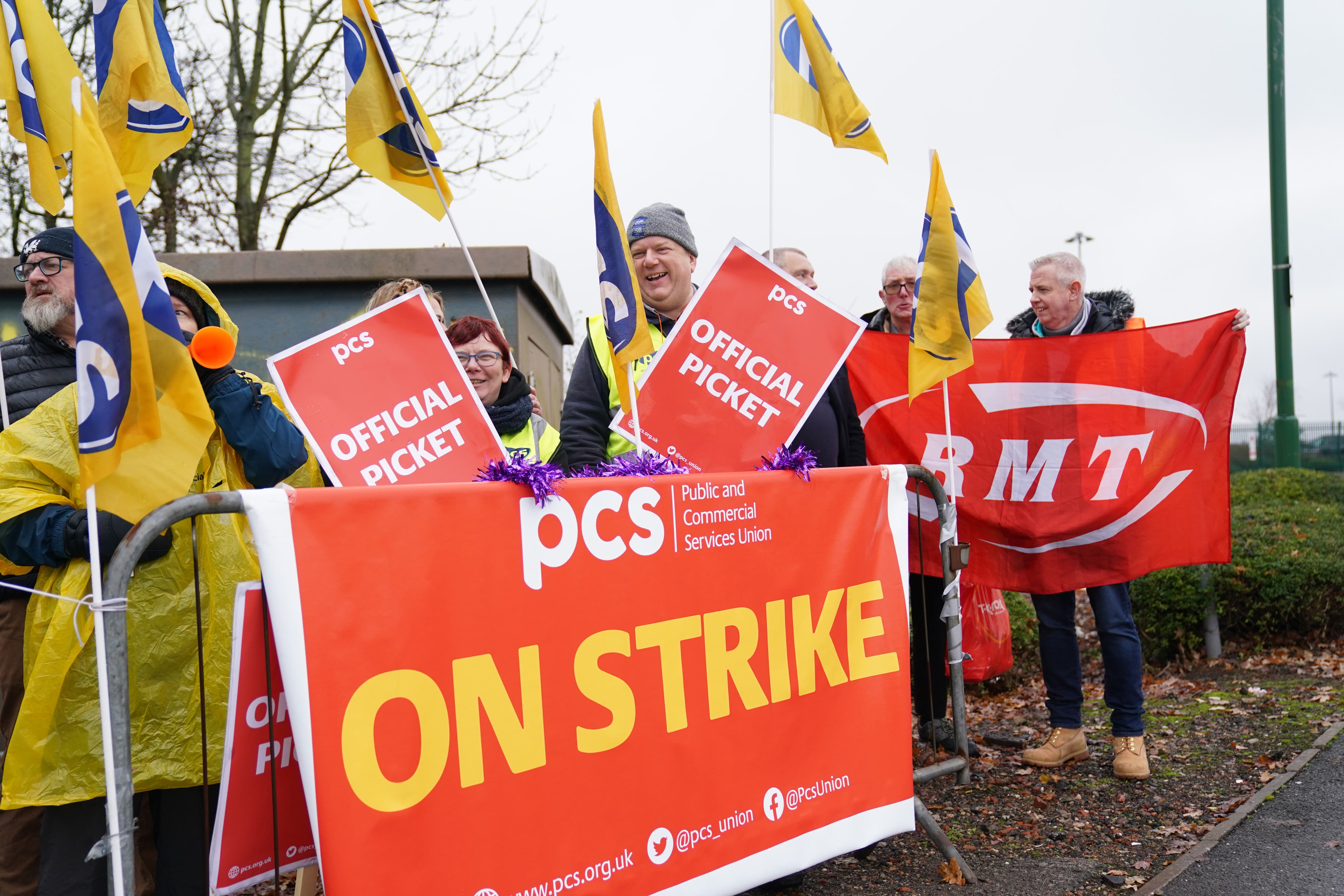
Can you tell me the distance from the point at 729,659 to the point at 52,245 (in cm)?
228

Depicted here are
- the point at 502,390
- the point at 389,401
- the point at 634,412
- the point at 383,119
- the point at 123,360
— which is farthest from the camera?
the point at 502,390

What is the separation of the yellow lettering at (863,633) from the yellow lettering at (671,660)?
27.2 inches

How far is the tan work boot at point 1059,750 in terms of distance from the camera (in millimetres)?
4559

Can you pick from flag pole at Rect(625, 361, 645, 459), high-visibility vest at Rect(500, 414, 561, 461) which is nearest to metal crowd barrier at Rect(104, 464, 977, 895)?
flag pole at Rect(625, 361, 645, 459)

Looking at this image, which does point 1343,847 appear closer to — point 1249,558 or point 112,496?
point 1249,558

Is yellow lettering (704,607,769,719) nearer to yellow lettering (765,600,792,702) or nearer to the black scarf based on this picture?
yellow lettering (765,600,792,702)

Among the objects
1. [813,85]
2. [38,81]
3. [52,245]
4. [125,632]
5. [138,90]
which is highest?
[813,85]

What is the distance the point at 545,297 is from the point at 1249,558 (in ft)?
17.4

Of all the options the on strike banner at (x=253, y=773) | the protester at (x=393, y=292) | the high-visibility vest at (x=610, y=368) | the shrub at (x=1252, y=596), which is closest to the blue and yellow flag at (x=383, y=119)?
the protester at (x=393, y=292)

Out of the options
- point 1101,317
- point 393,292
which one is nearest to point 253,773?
point 393,292

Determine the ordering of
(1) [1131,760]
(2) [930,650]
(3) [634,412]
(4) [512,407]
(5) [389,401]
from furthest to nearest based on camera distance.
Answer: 1. (2) [930,650]
2. (1) [1131,760]
3. (4) [512,407]
4. (3) [634,412]
5. (5) [389,401]

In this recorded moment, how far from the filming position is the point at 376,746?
6.93 ft

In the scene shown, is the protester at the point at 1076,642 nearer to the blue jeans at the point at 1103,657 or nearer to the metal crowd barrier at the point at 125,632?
the blue jeans at the point at 1103,657

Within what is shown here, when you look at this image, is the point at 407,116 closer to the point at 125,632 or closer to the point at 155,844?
the point at 125,632
